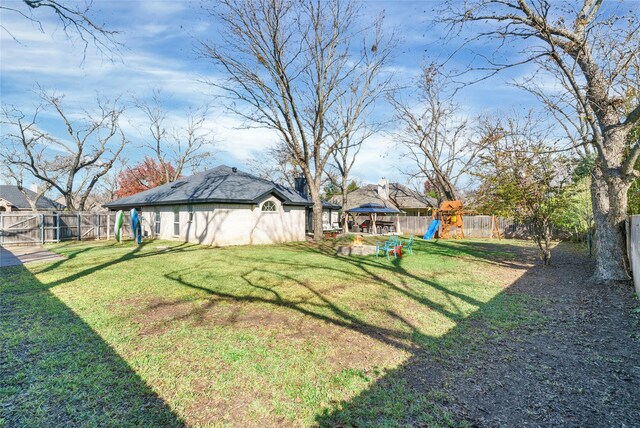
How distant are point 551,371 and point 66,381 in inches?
215

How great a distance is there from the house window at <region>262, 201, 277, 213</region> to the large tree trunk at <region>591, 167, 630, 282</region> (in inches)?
565

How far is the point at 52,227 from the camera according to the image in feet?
60.8

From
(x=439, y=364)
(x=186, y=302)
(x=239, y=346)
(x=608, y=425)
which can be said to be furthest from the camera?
(x=186, y=302)

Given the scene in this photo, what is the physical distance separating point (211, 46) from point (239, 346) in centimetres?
1786

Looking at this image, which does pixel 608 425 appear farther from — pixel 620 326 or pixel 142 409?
pixel 142 409

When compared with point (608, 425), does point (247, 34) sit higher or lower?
higher

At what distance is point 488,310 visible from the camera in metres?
6.22

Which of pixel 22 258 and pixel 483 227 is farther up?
pixel 483 227

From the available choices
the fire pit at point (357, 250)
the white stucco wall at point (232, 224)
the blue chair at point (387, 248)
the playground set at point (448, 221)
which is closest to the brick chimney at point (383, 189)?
the playground set at point (448, 221)

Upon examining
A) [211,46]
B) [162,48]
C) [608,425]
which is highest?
[211,46]

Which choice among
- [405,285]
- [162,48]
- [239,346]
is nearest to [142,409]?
[239,346]

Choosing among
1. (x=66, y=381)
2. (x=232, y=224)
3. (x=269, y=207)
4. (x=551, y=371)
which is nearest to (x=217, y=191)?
(x=232, y=224)

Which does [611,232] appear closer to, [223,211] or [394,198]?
[223,211]

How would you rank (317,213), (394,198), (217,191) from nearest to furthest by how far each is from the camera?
(217,191) → (317,213) → (394,198)
